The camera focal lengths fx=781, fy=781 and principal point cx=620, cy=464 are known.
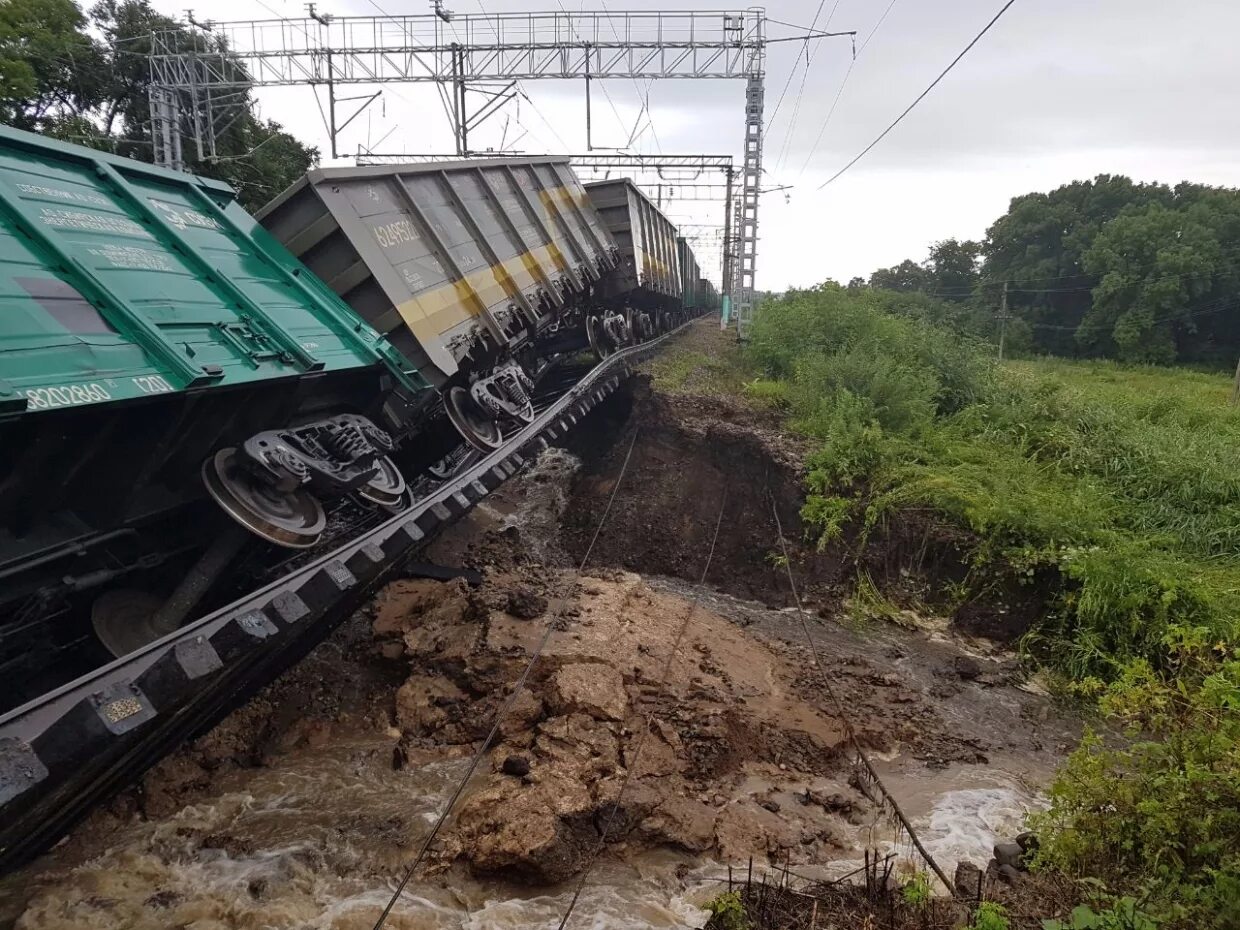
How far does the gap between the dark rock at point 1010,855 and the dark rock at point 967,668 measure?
2.67 m

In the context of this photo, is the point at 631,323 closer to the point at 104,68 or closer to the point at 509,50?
the point at 509,50

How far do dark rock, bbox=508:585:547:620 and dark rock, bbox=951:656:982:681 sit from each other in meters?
3.38

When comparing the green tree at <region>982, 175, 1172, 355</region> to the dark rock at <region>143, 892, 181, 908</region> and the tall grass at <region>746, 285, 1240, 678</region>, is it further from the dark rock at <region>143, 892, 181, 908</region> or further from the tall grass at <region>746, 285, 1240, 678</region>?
the dark rock at <region>143, 892, 181, 908</region>

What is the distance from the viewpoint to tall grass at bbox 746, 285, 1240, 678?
618 centimetres

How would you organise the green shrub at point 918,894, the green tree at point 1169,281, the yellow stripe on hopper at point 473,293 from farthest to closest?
the green tree at point 1169,281
the yellow stripe on hopper at point 473,293
the green shrub at point 918,894

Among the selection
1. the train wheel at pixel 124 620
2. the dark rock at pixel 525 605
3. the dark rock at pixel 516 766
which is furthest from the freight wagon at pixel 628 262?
the train wheel at pixel 124 620

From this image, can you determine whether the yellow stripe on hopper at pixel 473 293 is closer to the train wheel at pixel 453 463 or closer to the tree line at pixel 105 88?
the train wheel at pixel 453 463

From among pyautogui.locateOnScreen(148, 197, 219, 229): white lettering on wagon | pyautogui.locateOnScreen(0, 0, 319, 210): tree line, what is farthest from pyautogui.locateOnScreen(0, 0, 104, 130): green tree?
pyautogui.locateOnScreen(148, 197, 219, 229): white lettering on wagon

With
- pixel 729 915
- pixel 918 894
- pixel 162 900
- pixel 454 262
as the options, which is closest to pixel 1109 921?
pixel 918 894

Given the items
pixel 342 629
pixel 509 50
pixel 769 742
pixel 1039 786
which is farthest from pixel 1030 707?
pixel 509 50

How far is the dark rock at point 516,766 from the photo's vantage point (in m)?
4.23

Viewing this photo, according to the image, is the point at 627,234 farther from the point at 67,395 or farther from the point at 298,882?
the point at 298,882

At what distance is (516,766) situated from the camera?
13.9 ft

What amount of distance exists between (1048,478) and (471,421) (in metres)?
6.39
